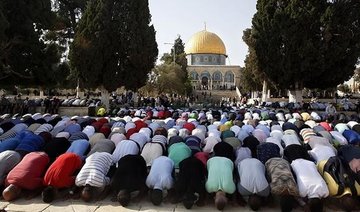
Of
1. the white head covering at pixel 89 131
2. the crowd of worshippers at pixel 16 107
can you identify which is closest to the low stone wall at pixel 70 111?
the crowd of worshippers at pixel 16 107

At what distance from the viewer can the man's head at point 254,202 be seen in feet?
19.8

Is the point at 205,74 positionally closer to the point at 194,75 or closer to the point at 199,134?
the point at 194,75

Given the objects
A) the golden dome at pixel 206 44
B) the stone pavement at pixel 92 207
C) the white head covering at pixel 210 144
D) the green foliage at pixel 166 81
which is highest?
the golden dome at pixel 206 44

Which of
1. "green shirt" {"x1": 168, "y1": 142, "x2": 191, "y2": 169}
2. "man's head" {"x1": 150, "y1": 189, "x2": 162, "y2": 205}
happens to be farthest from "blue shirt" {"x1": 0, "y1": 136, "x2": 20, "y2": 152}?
"man's head" {"x1": 150, "y1": 189, "x2": 162, "y2": 205}

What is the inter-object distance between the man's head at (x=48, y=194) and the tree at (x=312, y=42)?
656 inches

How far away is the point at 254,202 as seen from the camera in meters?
6.03

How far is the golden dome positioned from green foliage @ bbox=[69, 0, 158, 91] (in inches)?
1821

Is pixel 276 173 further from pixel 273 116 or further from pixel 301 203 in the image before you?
pixel 273 116

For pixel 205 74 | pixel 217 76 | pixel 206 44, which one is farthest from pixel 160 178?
pixel 217 76

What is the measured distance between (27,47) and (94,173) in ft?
56.1

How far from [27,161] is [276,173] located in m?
4.33

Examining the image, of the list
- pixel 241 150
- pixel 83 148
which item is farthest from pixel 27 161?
pixel 241 150

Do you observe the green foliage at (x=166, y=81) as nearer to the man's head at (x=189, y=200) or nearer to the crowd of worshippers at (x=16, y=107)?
the crowd of worshippers at (x=16, y=107)

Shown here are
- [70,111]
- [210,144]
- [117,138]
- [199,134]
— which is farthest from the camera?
[70,111]
